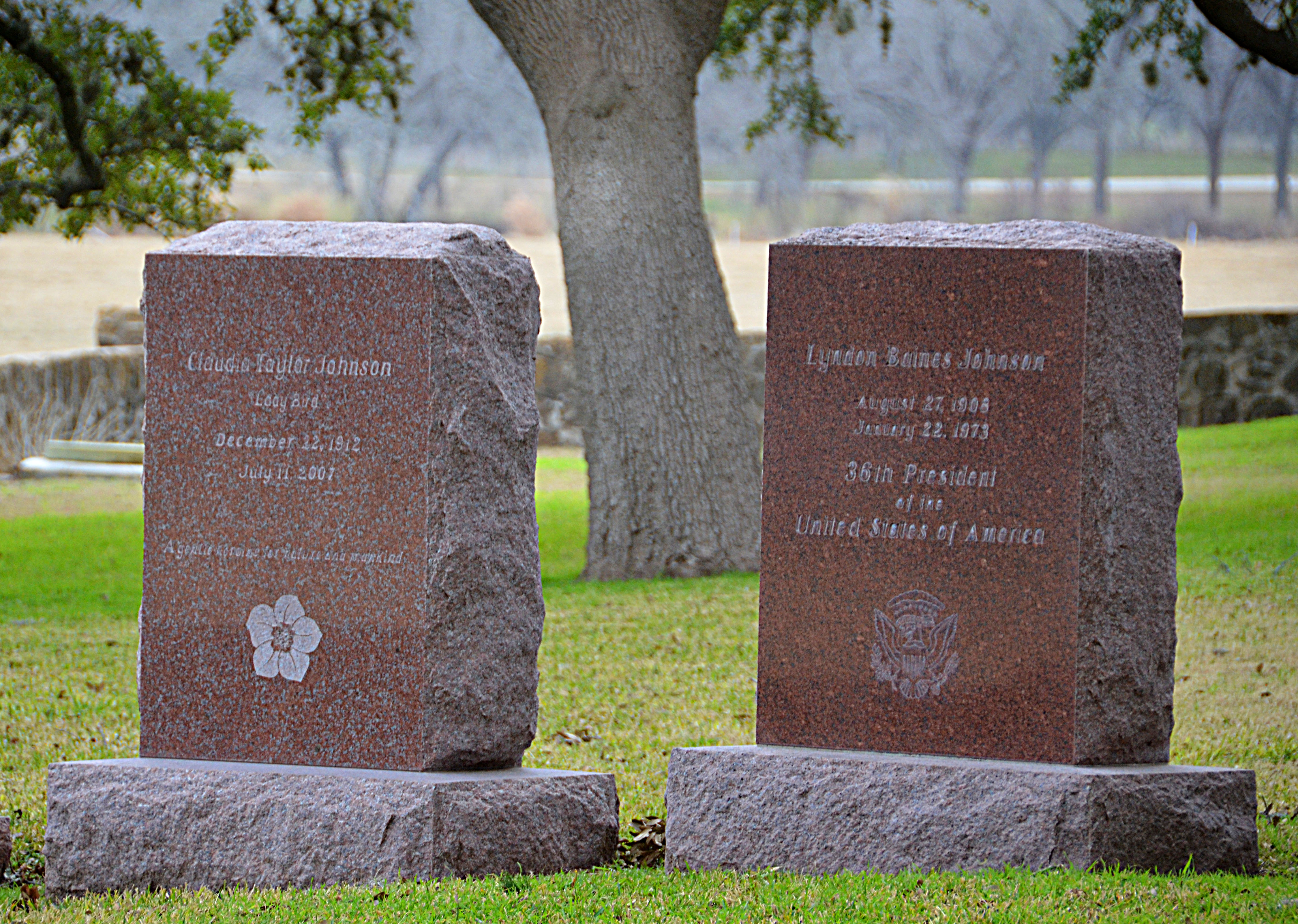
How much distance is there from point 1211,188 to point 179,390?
1823 inches

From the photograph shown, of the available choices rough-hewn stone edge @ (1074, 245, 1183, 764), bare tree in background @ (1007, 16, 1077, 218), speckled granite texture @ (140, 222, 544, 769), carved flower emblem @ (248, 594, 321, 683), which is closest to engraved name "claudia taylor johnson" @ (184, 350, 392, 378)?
speckled granite texture @ (140, 222, 544, 769)

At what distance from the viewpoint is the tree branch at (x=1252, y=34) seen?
10.4 meters

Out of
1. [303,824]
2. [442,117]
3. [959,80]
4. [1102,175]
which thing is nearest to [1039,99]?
[959,80]

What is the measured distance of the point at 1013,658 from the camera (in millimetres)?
4852

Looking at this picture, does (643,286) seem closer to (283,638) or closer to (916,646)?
(283,638)

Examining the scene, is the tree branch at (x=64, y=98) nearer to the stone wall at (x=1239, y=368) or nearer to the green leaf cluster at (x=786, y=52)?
the green leaf cluster at (x=786, y=52)

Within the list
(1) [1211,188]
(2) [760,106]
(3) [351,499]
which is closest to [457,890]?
(3) [351,499]

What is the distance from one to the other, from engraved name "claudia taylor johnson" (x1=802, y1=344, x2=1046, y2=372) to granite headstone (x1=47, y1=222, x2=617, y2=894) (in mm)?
942

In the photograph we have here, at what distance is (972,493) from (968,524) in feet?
0.31

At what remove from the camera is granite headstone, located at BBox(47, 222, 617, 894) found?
16.1 ft

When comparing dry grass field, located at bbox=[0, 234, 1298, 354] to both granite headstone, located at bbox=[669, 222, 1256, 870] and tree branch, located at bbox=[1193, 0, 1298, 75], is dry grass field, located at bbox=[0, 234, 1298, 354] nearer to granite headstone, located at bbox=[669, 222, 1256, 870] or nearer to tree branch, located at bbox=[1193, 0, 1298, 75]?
tree branch, located at bbox=[1193, 0, 1298, 75]

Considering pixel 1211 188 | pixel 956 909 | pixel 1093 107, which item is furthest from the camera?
pixel 1093 107

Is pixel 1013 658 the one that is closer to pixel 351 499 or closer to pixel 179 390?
pixel 351 499

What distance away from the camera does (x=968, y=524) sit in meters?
4.89
